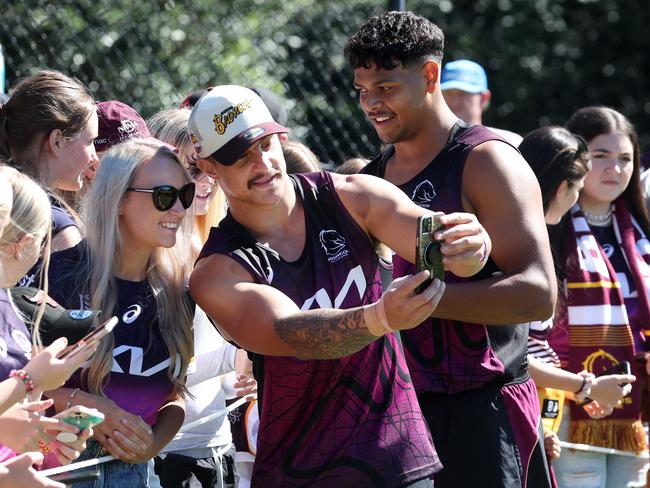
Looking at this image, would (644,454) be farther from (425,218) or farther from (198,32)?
(198,32)

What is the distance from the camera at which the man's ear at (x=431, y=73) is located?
351 centimetres

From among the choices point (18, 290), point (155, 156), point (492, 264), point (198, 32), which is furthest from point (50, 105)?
point (198, 32)

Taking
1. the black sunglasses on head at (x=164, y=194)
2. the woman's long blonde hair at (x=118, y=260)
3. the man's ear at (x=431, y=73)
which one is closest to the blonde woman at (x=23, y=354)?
the woman's long blonde hair at (x=118, y=260)

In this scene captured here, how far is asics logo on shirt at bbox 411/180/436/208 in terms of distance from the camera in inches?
133

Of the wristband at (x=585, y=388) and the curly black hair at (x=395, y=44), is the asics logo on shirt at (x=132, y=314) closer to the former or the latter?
the curly black hair at (x=395, y=44)

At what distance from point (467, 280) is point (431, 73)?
2.30 feet

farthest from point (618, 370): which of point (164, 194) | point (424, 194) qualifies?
point (164, 194)

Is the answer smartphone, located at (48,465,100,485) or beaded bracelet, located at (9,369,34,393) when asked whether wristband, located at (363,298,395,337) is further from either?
smartphone, located at (48,465,100,485)

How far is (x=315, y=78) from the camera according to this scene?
25.1 feet

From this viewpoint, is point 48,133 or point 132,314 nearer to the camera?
point 132,314

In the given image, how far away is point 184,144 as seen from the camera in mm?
4230

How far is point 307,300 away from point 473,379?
660mm

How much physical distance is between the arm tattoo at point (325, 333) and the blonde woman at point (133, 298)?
2.30 feet

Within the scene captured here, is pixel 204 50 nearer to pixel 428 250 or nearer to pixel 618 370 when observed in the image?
pixel 618 370
